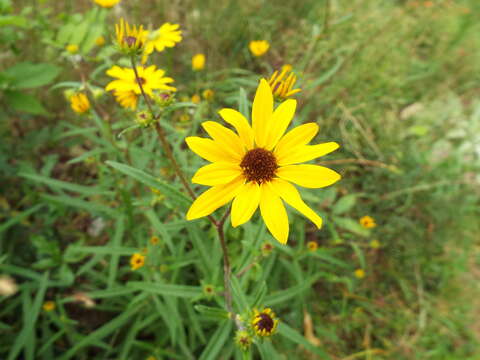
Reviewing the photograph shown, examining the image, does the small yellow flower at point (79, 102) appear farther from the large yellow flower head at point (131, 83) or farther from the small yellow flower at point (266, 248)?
the small yellow flower at point (266, 248)

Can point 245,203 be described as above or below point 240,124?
below

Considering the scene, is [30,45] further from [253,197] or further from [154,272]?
[253,197]

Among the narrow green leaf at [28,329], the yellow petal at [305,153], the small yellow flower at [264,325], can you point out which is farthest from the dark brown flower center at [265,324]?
the narrow green leaf at [28,329]

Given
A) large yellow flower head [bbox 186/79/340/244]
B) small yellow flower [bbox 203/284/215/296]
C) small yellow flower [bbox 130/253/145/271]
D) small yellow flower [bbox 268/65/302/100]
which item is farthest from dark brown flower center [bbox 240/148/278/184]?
small yellow flower [bbox 130/253/145/271]

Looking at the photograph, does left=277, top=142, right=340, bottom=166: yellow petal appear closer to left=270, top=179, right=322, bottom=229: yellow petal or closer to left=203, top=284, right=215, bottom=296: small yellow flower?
left=270, top=179, right=322, bottom=229: yellow petal

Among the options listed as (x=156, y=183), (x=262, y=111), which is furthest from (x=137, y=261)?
(x=262, y=111)

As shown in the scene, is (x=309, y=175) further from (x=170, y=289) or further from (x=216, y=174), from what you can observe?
(x=170, y=289)
